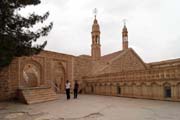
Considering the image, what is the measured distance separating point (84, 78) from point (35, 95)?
9129mm

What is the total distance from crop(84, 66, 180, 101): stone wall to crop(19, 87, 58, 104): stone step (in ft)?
20.1

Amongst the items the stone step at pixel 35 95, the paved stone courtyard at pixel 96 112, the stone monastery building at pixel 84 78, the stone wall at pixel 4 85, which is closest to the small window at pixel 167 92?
the stone monastery building at pixel 84 78

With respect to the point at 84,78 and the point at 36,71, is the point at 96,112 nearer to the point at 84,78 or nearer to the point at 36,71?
the point at 36,71

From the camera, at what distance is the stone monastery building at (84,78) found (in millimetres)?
13539

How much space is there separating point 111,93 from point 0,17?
479 inches

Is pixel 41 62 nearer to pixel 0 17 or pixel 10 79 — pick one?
pixel 10 79

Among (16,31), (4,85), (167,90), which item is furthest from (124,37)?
(16,31)

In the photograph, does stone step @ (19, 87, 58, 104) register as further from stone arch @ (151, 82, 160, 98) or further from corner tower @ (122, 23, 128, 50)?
corner tower @ (122, 23, 128, 50)

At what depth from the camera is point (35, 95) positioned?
13930 millimetres

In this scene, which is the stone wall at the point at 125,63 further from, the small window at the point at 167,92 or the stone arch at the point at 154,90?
the small window at the point at 167,92

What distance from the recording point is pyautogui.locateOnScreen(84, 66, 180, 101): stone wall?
12906mm

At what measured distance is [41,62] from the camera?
59.7 ft

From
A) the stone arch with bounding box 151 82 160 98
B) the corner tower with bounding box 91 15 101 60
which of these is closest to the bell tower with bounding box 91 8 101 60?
the corner tower with bounding box 91 15 101 60

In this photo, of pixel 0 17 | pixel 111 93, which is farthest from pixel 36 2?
pixel 111 93
